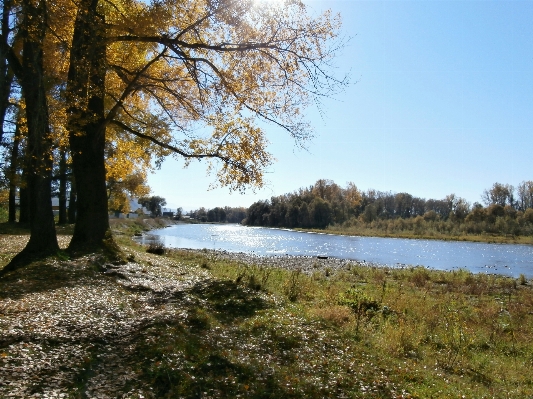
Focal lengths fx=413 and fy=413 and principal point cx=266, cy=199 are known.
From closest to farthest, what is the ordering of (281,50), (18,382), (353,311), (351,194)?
(18,382), (353,311), (281,50), (351,194)

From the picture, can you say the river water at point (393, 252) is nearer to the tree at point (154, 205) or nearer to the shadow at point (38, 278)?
the shadow at point (38, 278)

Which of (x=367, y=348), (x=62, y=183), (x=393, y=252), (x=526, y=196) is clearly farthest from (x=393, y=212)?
(x=367, y=348)

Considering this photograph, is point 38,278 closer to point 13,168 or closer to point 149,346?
point 149,346

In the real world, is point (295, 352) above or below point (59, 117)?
below

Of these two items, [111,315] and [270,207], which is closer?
[111,315]

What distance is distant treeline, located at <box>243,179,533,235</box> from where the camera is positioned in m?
89.9

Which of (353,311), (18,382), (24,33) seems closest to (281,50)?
(24,33)

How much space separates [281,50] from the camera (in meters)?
12.2

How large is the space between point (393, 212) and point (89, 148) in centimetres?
14004

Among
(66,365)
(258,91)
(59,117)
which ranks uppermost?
(258,91)

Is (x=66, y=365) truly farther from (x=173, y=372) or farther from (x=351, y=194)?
(x=351, y=194)

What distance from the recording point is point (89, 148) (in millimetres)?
13336

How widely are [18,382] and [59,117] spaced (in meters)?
9.54

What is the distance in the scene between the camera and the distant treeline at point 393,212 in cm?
8988
